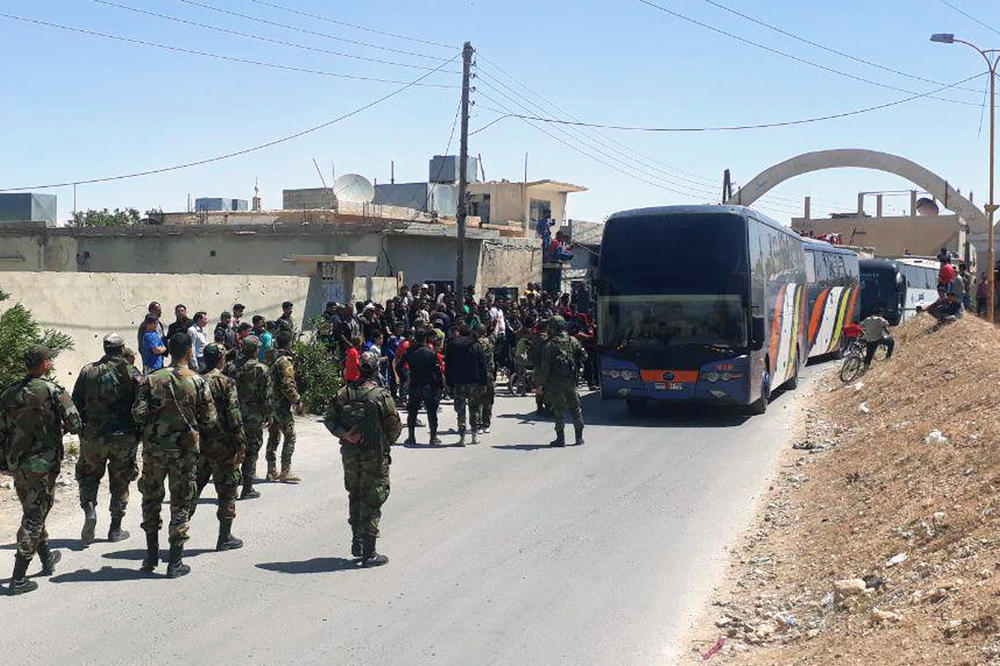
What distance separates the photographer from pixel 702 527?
1016cm

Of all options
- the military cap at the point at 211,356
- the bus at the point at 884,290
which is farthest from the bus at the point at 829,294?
the military cap at the point at 211,356

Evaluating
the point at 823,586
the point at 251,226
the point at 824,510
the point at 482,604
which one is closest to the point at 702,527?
the point at 824,510

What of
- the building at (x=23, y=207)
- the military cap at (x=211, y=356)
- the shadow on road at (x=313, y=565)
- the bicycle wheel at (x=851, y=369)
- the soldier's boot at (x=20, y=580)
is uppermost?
the building at (x=23, y=207)

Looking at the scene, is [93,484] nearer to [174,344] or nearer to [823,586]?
[174,344]

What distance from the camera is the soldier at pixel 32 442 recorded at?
7.59 metres

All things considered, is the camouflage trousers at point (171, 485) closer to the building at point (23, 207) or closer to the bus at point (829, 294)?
the bus at point (829, 294)

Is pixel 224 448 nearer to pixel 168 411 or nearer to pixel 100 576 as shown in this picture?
pixel 168 411

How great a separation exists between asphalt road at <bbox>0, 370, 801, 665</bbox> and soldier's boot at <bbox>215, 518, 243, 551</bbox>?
13cm

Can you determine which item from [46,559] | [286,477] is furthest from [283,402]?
[46,559]

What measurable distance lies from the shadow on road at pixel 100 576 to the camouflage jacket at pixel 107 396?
113 centimetres

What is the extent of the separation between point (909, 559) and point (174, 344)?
221 inches

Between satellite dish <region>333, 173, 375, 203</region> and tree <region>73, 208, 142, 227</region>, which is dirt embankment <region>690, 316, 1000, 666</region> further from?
tree <region>73, 208, 142, 227</region>

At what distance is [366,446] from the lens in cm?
842

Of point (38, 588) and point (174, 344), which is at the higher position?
point (174, 344)
